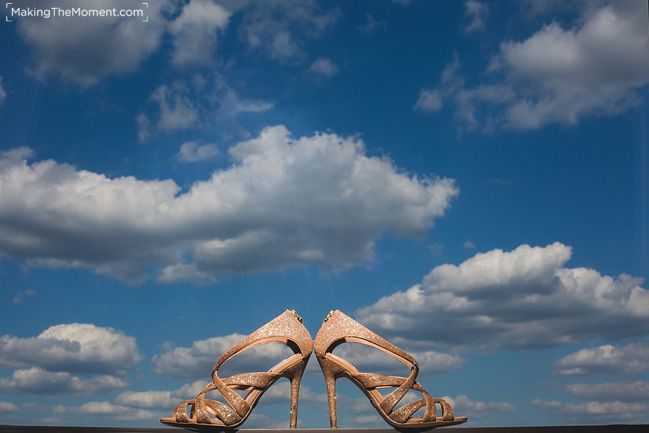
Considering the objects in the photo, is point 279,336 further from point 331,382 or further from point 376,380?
point 376,380

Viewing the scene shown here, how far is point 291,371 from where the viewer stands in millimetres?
13070

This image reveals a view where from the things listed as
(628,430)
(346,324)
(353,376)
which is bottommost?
(628,430)

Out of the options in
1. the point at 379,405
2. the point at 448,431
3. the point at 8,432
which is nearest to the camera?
the point at 8,432

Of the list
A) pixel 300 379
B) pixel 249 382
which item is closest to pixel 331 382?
pixel 300 379

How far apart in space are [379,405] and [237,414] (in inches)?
110

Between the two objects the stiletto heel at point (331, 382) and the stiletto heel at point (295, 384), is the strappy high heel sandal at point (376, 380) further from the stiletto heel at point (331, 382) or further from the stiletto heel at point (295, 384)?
the stiletto heel at point (295, 384)

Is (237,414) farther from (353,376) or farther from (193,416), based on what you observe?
(353,376)

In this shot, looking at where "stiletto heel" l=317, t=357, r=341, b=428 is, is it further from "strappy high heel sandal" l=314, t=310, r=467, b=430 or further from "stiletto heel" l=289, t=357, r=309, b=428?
"stiletto heel" l=289, t=357, r=309, b=428

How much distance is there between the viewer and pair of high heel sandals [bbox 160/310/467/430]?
12.3 m

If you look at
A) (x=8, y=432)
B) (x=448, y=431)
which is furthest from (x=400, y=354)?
(x=8, y=432)

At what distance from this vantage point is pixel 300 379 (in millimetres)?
13164

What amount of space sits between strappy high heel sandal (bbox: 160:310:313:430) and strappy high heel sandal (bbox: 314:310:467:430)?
1.51 feet

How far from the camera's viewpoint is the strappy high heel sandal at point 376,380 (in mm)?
12531

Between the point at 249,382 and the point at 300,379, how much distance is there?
1.13 metres
